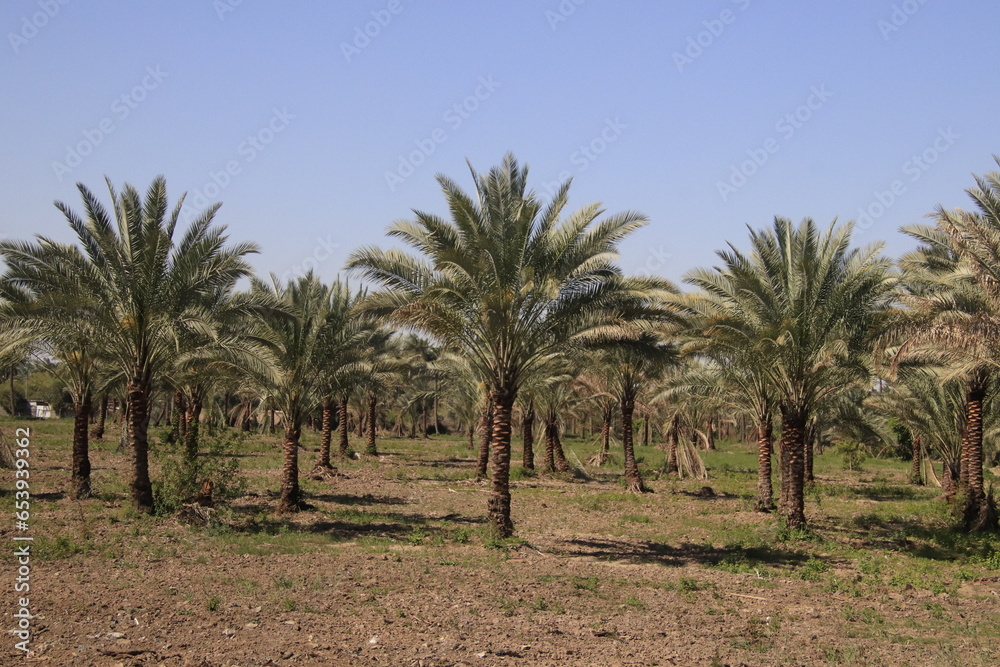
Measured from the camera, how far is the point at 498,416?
56.5 feet

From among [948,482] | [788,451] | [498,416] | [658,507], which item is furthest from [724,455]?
[498,416]

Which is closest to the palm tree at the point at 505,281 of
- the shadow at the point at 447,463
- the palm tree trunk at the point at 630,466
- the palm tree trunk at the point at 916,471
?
the palm tree trunk at the point at 630,466

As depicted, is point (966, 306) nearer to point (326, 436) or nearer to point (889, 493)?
point (889, 493)

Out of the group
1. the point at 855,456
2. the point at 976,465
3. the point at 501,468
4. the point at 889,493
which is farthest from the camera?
the point at 855,456

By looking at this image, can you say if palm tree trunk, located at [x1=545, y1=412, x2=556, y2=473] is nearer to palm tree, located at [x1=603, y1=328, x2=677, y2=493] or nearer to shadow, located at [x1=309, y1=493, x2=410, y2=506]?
palm tree, located at [x1=603, y1=328, x2=677, y2=493]

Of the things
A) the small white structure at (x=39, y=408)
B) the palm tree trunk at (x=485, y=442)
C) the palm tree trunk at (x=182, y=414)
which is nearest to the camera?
the palm tree trunk at (x=485, y=442)

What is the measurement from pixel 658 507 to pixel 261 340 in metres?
12.3

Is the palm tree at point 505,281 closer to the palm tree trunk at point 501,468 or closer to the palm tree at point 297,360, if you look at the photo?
the palm tree trunk at point 501,468

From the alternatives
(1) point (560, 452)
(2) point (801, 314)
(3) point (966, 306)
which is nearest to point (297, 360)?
(2) point (801, 314)

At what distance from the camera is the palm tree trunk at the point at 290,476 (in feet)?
64.1

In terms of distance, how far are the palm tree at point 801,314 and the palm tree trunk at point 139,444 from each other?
40.5 feet

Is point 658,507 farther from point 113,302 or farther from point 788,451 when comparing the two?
point 113,302

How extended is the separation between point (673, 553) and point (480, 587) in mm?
Result: 5650

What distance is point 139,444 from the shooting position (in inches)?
697
